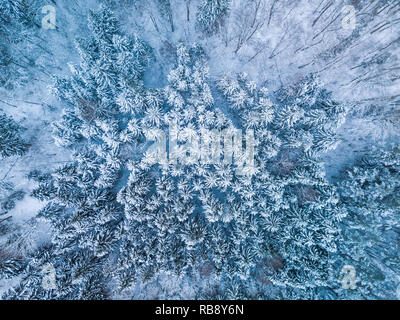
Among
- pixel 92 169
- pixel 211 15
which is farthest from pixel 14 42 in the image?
pixel 211 15

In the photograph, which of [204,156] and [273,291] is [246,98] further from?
[273,291]

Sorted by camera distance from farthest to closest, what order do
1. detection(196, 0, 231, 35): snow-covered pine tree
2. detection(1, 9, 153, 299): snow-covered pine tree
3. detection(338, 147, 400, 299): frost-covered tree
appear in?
detection(196, 0, 231, 35): snow-covered pine tree
detection(1, 9, 153, 299): snow-covered pine tree
detection(338, 147, 400, 299): frost-covered tree

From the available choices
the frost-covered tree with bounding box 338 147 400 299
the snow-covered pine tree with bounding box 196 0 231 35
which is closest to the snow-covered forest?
the frost-covered tree with bounding box 338 147 400 299

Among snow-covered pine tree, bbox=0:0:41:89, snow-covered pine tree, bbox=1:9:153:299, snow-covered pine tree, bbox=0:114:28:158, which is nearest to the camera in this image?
snow-covered pine tree, bbox=1:9:153:299

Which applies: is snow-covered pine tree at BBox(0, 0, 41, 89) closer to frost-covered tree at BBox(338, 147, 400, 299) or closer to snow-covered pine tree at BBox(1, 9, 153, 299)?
snow-covered pine tree at BBox(1, 9, 153, 299)

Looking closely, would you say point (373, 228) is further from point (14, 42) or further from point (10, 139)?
point (14, 42)

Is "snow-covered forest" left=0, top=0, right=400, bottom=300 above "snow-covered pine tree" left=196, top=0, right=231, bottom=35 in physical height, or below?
below
